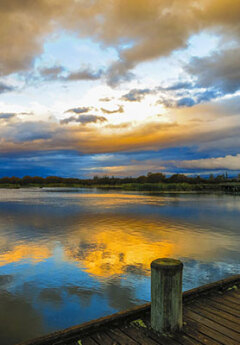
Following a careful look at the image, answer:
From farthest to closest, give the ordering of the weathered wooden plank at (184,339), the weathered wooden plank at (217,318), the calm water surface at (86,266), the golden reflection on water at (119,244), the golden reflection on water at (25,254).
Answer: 1. the golden reflection on water at (25,254)
2. the golden reflection on water at (119,244)
3. the calm water surface at (86,266)
4. the weathered wooden plank at (217,318)
5. the weathered wooden plank at (184,339)

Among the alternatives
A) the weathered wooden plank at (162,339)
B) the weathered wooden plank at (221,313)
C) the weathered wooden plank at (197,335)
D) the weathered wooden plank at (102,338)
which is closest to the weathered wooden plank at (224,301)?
the weathered wooden plank at (221,313)

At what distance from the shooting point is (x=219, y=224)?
22.8m

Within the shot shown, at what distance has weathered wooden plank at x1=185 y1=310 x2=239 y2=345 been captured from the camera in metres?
4.59

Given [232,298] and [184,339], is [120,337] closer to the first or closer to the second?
[184,339]

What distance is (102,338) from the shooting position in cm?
454

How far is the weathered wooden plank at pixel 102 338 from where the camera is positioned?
14.5ft

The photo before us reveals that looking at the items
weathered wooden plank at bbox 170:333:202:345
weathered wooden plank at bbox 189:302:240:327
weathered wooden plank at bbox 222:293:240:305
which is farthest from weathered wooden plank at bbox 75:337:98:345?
weathered wooden plank at bbox 222:293:240:305

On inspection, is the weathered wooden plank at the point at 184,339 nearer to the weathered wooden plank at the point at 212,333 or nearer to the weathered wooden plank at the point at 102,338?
the weathered wooden plank at the point at 212,333

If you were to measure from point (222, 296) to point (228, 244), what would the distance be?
975 cm

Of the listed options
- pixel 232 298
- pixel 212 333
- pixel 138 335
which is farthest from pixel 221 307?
pixel 138 335

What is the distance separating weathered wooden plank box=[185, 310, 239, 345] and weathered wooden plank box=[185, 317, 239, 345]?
0.27 ft

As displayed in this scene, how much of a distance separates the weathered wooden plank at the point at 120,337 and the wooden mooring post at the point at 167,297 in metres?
0.54

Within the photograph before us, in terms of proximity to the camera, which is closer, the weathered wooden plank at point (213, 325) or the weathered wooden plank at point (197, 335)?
the weathered wooden plank at point (197, 335)

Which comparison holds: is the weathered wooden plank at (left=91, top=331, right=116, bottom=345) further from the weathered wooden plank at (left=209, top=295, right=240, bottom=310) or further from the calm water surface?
the weathered wooden plank at (left=209, top=295, right=240, bottom=310)
